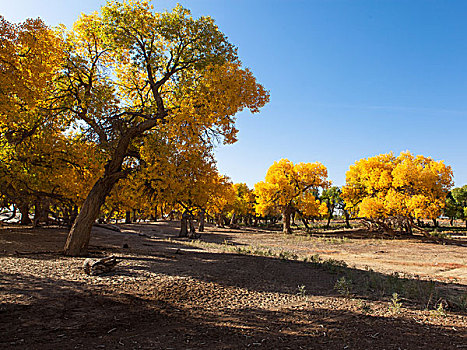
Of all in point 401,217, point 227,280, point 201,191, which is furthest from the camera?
point 401,217

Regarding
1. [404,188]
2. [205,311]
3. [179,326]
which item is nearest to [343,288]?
[205,311]

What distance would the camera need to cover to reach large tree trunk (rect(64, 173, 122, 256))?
1134 cm

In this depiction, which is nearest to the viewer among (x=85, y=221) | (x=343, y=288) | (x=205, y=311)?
(x=205, y=311)

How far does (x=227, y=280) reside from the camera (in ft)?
29.4

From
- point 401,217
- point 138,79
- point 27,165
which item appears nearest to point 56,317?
point 138,79

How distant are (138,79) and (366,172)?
1342 inches

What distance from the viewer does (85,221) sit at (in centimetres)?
1139

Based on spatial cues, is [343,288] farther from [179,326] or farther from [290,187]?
[290,187]

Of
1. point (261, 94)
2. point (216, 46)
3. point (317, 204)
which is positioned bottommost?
point (317, 204)

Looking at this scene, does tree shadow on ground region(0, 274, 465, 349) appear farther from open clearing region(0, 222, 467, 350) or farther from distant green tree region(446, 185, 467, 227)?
distant green tree region(446, 185, 467, 227)

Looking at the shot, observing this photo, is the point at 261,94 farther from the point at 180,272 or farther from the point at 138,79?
the point at 180,272

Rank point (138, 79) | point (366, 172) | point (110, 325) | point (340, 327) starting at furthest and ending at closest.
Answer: point (366, 172), point (138, 79), point (340, 327), point (110, 325)

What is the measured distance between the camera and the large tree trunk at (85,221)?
11.3 m

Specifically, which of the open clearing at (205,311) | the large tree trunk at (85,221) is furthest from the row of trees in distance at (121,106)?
the open clearing at (205,311)
